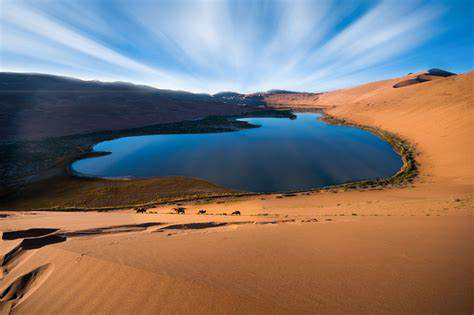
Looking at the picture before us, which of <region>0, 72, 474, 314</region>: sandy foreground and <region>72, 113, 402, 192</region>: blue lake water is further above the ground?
<region>0, 72, 474, 314</region>: sandy foreground

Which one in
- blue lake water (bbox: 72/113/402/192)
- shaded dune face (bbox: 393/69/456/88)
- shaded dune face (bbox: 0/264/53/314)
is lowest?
blue lake water (bbox: 72/113/402/192)

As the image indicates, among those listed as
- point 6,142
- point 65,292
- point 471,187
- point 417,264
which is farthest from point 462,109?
point 6,142

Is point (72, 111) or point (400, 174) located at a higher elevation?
point (72, 111)

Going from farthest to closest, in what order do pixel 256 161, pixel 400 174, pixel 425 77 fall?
pixel 425 77, pixel 256 161, pixel 400 174

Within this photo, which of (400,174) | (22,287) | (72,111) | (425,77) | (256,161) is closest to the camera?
(22,287)

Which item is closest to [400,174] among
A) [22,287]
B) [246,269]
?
[246,269]

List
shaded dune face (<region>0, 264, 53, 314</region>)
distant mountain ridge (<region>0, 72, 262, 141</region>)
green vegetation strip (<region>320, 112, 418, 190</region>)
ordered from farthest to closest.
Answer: distant mountain ridge (<region>0, 72, 262, 141</region>) → green vegetation strip (<region>320, 112, 418, 190</region>) → shaded dune face (<region>0, 264, 53, 314</region>)

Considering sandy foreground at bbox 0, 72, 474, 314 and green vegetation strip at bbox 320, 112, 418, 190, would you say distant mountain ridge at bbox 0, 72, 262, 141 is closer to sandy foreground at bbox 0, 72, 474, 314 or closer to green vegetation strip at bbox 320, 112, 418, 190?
sandy foreground at bbox 0, 72, 474, 314

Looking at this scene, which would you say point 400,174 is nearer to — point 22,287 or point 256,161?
point 256,161

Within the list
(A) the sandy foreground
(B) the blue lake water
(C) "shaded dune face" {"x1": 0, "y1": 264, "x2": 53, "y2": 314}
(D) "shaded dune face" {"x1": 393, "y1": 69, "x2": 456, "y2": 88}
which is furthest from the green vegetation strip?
(D) "shaded dune face" {"x1": 393, "y1": 69, "x2": 456, "y2": 88}
